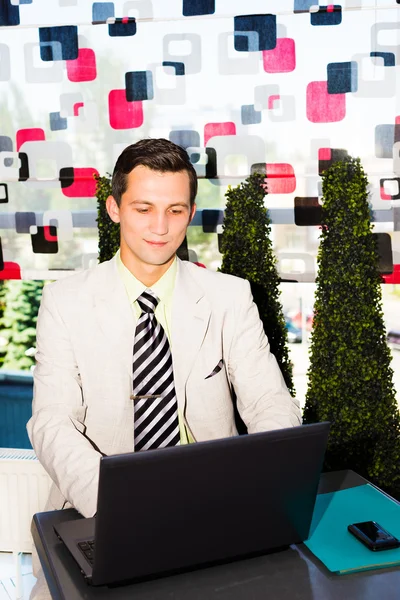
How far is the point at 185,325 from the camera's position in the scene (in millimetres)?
2182

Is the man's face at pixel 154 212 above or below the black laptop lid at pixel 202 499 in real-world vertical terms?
above

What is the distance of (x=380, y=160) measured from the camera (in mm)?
3643

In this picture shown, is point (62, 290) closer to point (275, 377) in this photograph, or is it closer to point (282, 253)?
point (275, 377)

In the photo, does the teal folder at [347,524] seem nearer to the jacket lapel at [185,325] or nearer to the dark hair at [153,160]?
the jacket lapel at [185,325]

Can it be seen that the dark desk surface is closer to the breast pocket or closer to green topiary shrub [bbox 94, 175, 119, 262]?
the breast pocket

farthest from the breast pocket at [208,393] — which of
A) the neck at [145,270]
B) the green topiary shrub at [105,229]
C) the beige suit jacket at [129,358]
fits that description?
the green topiary shrub at [105,229]

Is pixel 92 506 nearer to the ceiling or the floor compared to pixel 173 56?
nearer to the floor

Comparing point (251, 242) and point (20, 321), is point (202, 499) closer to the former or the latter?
point (251, 242)

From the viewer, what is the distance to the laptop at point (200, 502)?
112 centimetres

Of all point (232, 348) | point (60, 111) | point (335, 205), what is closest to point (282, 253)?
point (335, 205)

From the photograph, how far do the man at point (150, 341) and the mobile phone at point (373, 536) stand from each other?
50 centimetres

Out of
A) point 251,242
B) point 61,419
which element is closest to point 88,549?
point 61,419

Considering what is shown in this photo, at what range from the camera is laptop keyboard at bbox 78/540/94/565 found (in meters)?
1.29

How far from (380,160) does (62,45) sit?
1.77 meters
